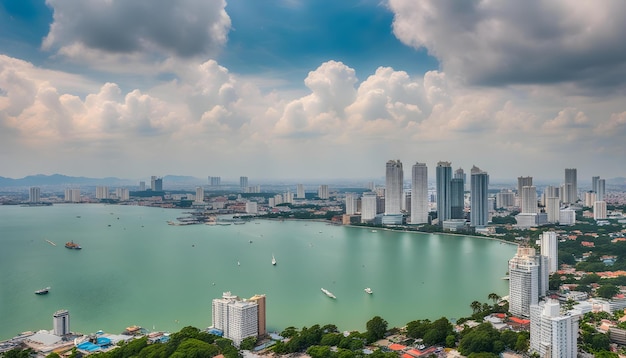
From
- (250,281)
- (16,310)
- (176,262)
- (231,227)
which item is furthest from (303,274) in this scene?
(231,227)

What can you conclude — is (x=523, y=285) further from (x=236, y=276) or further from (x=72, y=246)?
(x=72, y=246)

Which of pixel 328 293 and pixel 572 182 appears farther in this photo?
pixel 572 182

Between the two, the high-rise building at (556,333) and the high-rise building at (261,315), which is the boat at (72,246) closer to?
the high-rise building at (261,315)

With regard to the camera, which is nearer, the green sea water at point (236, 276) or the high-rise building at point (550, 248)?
the green sea water at point (236, 276)

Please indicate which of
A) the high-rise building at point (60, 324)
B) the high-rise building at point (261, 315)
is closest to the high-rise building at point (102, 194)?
the high-rise building at point (60, 324)

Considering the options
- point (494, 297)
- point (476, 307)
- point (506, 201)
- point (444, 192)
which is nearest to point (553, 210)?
point (444, 192)

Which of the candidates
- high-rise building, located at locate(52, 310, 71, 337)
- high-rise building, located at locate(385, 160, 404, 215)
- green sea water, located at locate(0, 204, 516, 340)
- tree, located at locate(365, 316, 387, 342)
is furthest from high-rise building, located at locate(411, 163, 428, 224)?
high-rise building, located at locate(52, 310, 71, 337)

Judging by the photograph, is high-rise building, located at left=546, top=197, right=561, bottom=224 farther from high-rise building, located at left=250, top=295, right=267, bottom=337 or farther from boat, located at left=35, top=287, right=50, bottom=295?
boat, located at left=35, top=287, right=50, bottom=295

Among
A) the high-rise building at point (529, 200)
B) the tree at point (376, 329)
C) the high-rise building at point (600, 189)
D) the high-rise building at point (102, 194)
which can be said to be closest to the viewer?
the tree at point (376, 329)
